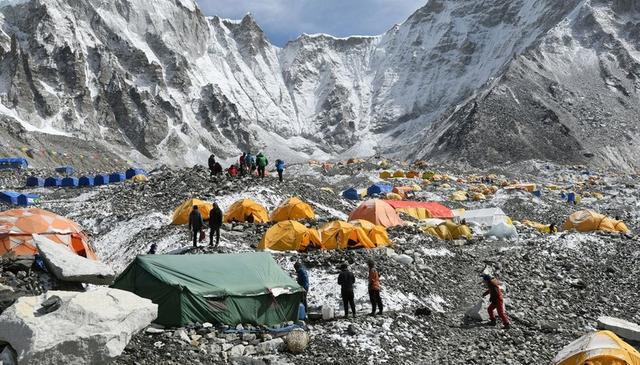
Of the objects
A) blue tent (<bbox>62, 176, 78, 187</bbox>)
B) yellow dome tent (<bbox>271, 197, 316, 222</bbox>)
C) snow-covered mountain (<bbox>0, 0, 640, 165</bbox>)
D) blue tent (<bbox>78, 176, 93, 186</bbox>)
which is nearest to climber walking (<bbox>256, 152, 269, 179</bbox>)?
yellow dome tent (<bbox>271, 197, 316, 222</bbox>)

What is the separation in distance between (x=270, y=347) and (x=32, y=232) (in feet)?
32.2

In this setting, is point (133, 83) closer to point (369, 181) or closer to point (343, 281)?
point (369, 181)

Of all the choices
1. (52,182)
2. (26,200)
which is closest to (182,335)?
(26,200)

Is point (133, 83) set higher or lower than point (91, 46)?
lower

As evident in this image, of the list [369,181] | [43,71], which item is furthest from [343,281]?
[43,71]

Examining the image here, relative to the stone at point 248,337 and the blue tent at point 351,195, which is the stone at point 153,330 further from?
the blue tent at point 351,195

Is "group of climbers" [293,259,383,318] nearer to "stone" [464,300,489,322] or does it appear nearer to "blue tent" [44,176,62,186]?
"stone" [464,300,489,322]

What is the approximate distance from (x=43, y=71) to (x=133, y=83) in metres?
26.7

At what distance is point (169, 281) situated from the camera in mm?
13469

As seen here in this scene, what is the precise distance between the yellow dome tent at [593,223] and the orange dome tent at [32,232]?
2555 centimetres

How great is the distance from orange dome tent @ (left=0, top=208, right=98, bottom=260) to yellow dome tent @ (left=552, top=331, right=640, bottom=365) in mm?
14123

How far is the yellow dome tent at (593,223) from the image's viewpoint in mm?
32250

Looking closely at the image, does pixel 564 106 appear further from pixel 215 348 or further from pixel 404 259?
pixel 215 348

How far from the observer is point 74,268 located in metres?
13.9
